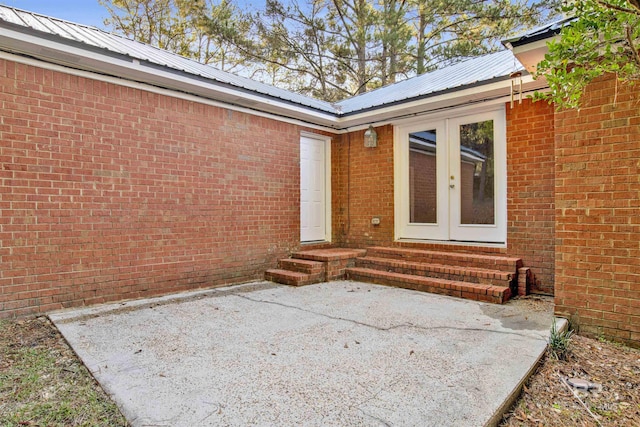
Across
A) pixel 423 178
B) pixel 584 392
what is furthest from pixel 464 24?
pixel 584 392

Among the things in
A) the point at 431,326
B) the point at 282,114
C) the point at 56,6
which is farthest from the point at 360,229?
the point at 56,6

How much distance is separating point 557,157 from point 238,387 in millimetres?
A: 3609

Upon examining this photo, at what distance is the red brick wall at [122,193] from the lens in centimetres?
383

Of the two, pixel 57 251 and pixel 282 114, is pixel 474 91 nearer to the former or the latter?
pixel 282 114

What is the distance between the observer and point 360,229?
718 cm

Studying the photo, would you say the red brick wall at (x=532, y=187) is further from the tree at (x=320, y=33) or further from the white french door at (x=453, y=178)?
the tree at (x=320, y=33)

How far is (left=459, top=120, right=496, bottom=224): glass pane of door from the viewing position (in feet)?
18.1

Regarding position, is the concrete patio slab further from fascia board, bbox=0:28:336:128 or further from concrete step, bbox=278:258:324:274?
fascia board, bbox=0:28:336:128

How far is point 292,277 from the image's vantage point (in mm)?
5645

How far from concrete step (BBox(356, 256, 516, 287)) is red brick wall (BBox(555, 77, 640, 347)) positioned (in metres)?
1.18

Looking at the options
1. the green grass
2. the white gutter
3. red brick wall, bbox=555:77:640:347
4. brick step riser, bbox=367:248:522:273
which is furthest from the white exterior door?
the green grass

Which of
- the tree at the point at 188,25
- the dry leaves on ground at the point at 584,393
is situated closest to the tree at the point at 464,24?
the tree at the point at 188,25

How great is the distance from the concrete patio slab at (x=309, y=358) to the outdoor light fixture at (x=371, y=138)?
3305 mm

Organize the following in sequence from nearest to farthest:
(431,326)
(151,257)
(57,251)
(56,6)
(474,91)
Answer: (431,326) → (57,251) → (151,257) → (474,91) → (56,6)
